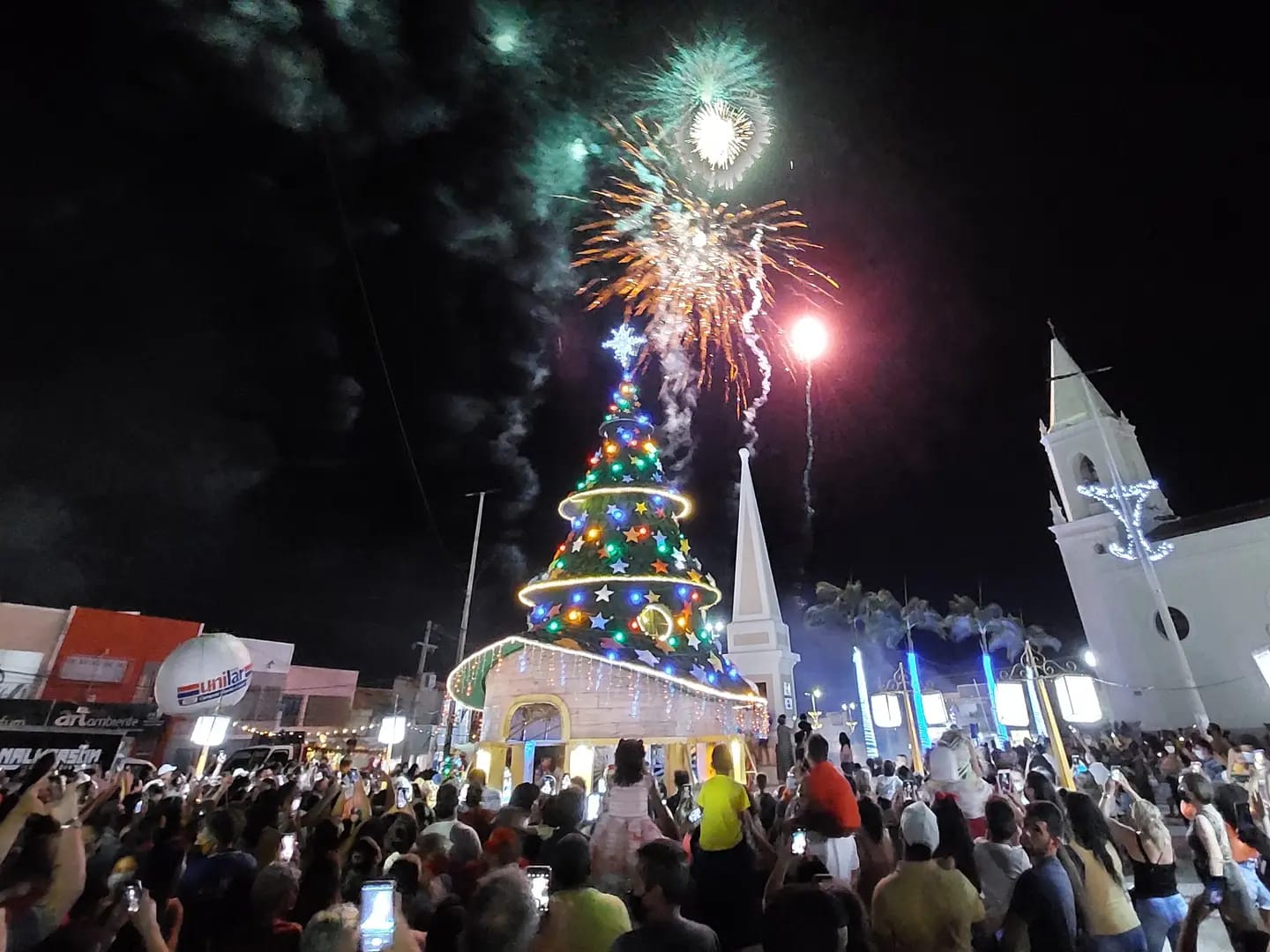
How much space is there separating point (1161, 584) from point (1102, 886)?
30.3m

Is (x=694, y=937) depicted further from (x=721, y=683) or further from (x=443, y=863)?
(x=721, y=683)

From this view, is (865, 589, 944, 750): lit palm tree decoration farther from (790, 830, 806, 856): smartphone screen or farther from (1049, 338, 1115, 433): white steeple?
(790, 830, 806, 856): smartphone screen

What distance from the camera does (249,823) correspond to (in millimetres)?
4863

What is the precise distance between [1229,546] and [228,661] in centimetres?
3585

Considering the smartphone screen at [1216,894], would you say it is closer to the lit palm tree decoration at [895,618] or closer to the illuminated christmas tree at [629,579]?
the illuminated christmas tree at [629,579]

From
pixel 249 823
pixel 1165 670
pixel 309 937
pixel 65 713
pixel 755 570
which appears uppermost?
pixel 755 570

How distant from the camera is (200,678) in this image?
13531 mm

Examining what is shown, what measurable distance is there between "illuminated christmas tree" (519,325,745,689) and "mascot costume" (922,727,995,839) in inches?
213

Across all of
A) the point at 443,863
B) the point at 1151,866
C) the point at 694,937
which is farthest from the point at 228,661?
the point at 1151,866

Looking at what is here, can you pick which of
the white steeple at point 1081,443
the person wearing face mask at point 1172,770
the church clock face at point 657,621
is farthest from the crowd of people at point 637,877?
the white steeple at point 1081,443

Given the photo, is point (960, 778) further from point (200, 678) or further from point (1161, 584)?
point (1161, 584)

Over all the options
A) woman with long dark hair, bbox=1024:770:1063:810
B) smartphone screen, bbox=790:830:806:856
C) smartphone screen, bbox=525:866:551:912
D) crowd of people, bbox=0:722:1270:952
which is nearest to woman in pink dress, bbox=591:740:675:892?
crowd of people, bbox=0:722:1270:952

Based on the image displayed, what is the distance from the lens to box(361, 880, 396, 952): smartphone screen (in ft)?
9.73

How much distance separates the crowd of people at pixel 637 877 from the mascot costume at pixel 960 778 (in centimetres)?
26
